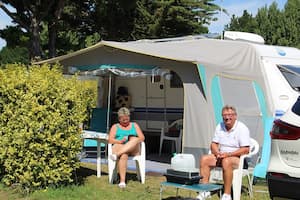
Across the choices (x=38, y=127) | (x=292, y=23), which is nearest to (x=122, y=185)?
(x=38, y=127)

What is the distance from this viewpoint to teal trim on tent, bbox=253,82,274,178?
8.12m

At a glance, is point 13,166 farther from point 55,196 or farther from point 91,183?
point 91,183

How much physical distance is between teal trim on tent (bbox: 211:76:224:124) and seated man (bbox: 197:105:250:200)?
5.77 feet

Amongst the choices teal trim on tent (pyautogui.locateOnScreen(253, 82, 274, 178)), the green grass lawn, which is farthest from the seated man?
teal trim on tent (pyautogui.locateOnScreen(253, 82, 274, 178))

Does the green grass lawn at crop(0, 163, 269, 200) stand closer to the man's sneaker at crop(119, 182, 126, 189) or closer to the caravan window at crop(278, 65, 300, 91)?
the man's sneaker at crop(119, 182, 126, 189)

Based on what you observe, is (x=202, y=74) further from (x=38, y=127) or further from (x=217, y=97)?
(x=38, y=127)

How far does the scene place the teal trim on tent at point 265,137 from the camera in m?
8.12

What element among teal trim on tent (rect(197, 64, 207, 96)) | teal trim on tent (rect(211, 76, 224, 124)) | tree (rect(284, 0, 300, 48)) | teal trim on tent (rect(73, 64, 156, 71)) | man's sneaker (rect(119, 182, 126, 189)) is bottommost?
man's sneaker (rect(119, 182, 126, 189))

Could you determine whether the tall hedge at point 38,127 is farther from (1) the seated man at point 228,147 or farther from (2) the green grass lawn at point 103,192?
(1) the seated man at point 228,147

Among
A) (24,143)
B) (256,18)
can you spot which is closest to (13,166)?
(24,143)

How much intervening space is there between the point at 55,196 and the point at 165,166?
3378 mm

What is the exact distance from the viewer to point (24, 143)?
21.5ft

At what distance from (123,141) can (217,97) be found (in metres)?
1.80

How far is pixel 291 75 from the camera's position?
8945mm
